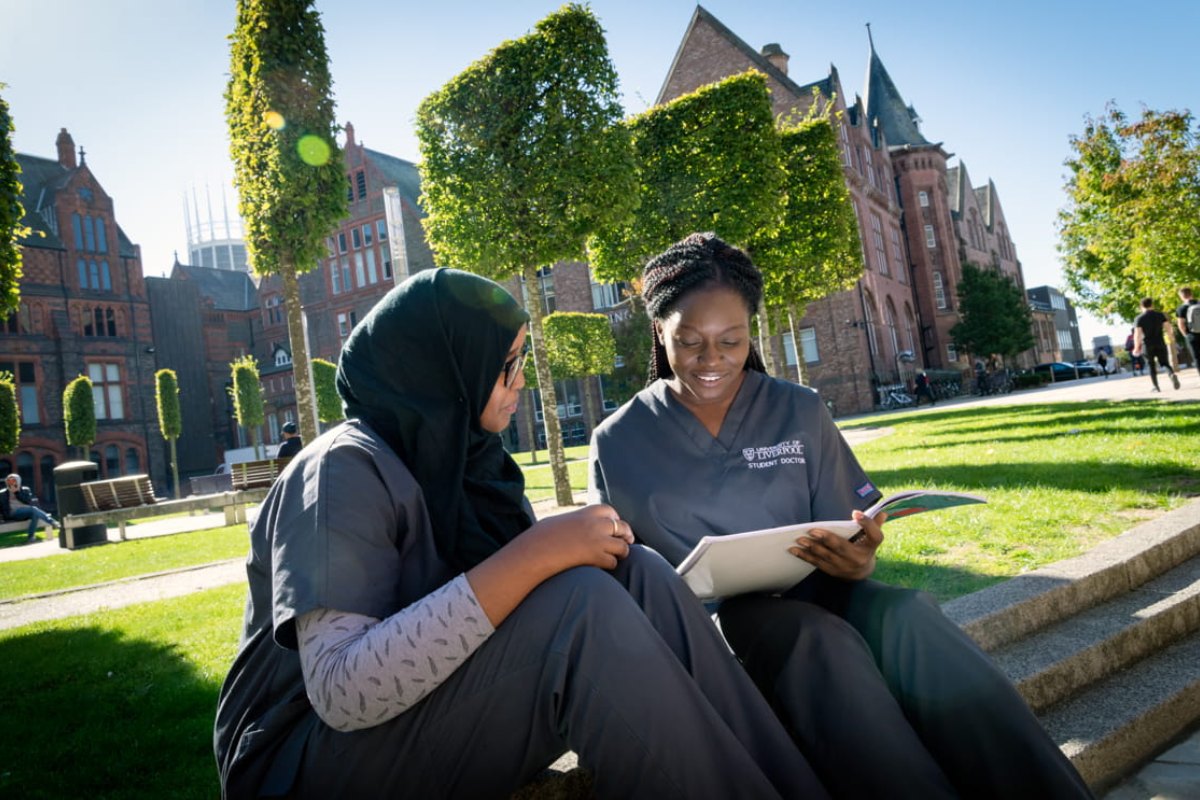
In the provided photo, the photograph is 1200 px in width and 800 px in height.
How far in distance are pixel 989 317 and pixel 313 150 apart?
137ft

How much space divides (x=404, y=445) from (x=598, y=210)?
35.0 feet

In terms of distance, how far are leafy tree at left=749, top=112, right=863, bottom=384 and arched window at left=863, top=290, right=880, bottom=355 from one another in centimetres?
1577

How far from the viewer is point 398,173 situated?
44750 mm

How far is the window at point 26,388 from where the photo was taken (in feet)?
126

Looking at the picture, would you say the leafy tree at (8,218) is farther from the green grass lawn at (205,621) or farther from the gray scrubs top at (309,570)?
the gray scrubs top at (309,570)

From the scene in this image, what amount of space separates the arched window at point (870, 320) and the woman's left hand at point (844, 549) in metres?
34.8

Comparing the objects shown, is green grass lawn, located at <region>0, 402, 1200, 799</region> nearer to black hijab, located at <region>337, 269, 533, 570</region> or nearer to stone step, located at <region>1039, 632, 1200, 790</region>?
stone step, located at <region>1039, 632, 1200, 790</region>

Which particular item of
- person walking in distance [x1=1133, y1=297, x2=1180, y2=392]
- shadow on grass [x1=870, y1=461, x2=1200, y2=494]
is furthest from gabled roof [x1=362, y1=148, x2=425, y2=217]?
shadow on grass [x1=870, y1=461, x2=1200, y2=494]

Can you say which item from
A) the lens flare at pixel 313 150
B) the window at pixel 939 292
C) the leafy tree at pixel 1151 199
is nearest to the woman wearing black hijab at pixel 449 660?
the lens flare at pixel 313 150

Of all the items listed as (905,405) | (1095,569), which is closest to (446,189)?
(1095,569)

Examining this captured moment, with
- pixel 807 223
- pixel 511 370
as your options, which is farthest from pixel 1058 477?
pixel 807 223

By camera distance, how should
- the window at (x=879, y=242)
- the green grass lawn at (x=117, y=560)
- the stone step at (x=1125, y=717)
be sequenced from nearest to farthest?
the stone step at (x=1125, y=717)
the green grass lawn at (x=117, y=560)
the window at (x=879, y=242)

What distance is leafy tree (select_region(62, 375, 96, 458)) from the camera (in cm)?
3288

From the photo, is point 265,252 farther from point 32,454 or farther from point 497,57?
point 32,454
